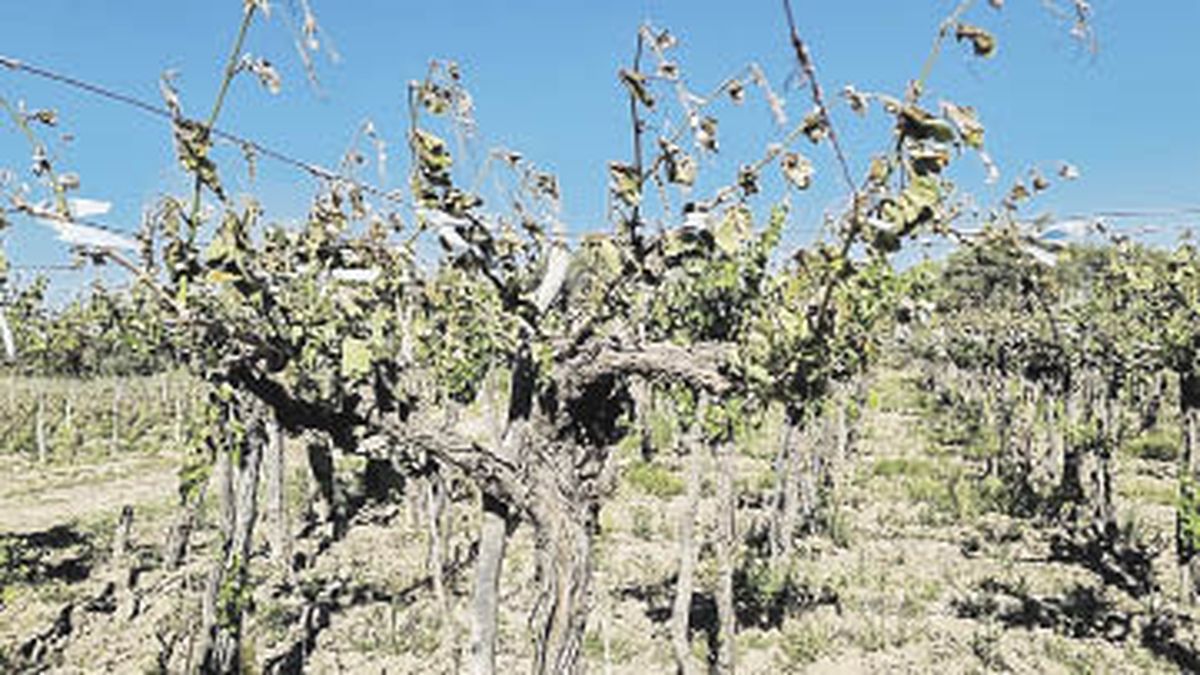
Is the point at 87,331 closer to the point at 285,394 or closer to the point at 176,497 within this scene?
the point at 176,497

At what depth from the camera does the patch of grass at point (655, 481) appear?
17703 mm

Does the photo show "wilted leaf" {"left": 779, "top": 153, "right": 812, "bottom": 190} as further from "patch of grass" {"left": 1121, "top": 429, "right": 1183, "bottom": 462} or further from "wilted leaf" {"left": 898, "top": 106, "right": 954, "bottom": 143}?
"patch of grass" {"left": 1121, "top": 429, "right": 1183, "bottom": 462}

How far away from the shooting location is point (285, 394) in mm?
3408

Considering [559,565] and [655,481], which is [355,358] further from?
[655,481]

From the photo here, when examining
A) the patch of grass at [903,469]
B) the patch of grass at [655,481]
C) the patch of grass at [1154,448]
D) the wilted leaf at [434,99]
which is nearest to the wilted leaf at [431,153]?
the wilted leaf at [434,99]

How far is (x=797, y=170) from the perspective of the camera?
8.14 feet

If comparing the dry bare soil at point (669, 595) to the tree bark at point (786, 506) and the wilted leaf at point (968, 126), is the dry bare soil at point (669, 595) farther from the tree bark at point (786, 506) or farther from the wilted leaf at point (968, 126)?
the wilted leaf at point (968, 126)

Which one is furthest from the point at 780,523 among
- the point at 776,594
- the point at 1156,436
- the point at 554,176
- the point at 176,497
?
the point at 1156,436

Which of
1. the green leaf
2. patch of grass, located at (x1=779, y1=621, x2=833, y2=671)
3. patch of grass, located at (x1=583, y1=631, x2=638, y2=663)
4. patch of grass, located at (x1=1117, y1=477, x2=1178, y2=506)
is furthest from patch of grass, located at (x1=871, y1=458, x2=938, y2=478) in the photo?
the green leaf

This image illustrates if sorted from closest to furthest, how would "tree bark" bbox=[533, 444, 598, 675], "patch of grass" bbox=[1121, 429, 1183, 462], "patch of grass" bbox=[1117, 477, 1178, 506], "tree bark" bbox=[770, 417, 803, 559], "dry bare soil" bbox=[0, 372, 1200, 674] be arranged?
"tree bark" bbox=[533, 444, 598, 675] < "dry bare soil" bbox=[0, 372, 1200, 674] < "tree bark" bbox=[770, 417, 803, 559] < "patch of grass" bbox=[1117, 477, 1178, 506] < "patch of grass" bbox=[1121, 429, 1183, 462]

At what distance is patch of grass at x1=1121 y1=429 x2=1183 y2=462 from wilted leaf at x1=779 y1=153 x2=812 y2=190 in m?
23.0

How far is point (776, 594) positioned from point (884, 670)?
2.12 meters

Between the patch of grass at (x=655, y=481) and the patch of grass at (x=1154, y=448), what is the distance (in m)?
11.8

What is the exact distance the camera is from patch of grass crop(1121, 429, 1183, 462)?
859 inches
